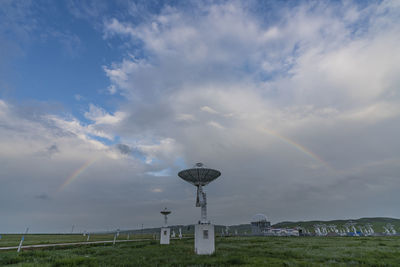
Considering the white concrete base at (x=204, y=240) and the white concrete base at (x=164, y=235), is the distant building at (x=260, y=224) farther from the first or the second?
the white concrete base at (x=204, y=240)

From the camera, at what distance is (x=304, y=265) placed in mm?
18547

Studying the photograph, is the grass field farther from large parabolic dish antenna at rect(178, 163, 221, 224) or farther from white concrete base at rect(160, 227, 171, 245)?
white concrete base at rect(160, 227, 171, 245)

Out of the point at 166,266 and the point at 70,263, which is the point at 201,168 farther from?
the point at 70,263

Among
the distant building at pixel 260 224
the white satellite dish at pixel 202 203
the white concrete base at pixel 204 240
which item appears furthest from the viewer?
the distant building at pixel 260 224

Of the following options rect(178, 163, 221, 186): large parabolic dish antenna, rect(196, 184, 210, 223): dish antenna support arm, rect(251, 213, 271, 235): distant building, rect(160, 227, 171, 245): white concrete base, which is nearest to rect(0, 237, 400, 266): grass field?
rect(196, 184, 210, 223): dish antenna support arm

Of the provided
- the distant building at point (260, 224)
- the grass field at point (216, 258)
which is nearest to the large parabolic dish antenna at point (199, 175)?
the grass field at point (216, 258)

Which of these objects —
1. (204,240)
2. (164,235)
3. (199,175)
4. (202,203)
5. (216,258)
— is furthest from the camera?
(164,235)

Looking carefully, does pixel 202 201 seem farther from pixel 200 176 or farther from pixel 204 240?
pixel 204 240

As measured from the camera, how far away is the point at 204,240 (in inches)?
1058

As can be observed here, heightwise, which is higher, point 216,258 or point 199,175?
point 199,175

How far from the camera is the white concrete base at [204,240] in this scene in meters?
26.6

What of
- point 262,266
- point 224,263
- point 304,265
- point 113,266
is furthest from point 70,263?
point 304,265

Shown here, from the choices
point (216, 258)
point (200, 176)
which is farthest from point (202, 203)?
point (216, 258)

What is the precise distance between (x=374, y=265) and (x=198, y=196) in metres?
20.4
